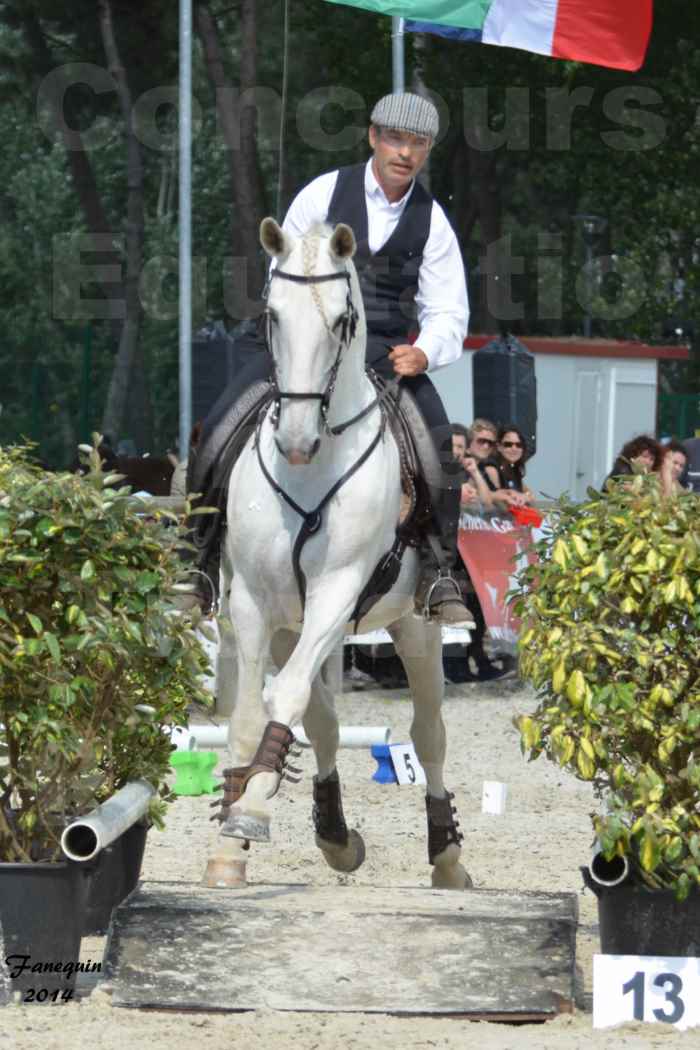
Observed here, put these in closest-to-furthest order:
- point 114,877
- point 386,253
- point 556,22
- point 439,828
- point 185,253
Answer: point 114,877
point 386,253
point 439,828
point 556,22
point 185,253

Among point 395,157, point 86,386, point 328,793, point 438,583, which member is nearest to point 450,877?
point 328,793

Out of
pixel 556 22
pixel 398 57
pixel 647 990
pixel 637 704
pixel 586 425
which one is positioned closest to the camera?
pixel 647 990

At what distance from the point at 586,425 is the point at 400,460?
20.1 metres

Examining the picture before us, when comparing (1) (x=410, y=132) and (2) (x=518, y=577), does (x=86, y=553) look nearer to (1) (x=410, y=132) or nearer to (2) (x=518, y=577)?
(2) (x=518, y=577)

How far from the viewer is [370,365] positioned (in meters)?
6.73

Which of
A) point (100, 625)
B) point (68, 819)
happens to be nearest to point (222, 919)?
point (68, 819)

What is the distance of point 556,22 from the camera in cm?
1620

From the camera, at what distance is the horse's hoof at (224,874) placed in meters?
5.88

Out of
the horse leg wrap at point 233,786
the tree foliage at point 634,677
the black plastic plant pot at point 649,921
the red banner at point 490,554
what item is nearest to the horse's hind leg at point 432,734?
the horse leg wrap at point 233,786

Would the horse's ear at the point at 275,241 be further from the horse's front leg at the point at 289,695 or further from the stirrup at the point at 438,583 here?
the stirrup at the point at 438,583

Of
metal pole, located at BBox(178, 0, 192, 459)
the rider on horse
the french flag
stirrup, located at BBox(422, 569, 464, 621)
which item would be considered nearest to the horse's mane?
the rider on horse

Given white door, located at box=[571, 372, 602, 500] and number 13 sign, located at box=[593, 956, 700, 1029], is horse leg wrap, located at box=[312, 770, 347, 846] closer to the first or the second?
number 13 sign, located at box=[593, 956, 700, 1029]

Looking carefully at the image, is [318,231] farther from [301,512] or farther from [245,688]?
[245,688]

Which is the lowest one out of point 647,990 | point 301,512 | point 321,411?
point 647,990
